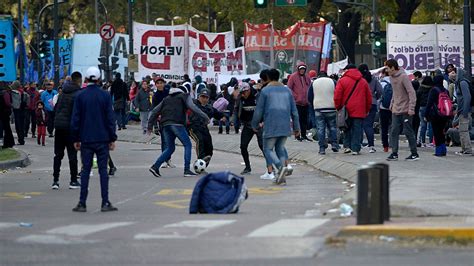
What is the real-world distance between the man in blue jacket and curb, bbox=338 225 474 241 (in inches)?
192

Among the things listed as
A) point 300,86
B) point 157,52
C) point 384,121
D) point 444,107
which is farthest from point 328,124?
point 157,52

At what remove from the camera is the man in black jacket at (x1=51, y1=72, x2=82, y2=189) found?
20156 millimetres

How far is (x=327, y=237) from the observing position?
1256 cm

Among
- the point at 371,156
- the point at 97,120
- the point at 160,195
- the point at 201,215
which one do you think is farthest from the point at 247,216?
the point at 371,156

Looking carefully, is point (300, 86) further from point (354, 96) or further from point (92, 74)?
point (92, 74)

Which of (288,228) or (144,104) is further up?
(144,104)

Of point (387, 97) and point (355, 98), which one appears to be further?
point (387, 97)

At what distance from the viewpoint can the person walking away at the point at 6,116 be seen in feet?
108

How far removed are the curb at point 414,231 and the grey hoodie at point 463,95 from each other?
1176 cm

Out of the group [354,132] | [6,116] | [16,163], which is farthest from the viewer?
[6,116]

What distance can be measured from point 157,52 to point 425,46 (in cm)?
906

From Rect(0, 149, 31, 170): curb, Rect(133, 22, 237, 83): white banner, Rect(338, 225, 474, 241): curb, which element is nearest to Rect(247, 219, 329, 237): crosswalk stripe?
Rect(338, 225, 474, 241): curb

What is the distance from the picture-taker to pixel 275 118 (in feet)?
67.5

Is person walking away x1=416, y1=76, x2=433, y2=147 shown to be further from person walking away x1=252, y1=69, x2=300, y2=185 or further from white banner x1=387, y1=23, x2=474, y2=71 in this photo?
white banner x1=387, y1=23, x2=474, y2=71
